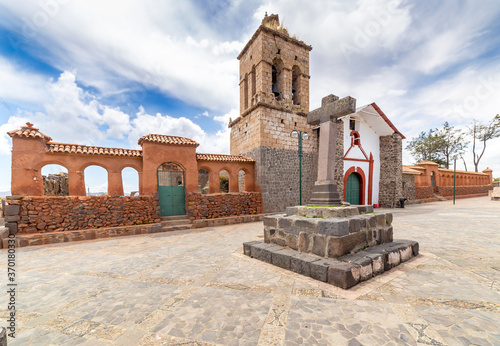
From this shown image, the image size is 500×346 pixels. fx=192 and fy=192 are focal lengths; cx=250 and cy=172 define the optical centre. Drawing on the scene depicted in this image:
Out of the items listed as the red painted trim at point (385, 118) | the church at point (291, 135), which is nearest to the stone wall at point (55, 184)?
the church at point (291, 135)

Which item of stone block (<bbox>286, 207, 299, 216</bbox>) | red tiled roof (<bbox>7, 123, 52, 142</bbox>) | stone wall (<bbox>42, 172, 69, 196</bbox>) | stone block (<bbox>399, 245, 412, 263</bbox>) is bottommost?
stone block (<bbox>399, 245, 412, 263</bbox>)

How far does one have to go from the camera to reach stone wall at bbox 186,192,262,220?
32.0ft

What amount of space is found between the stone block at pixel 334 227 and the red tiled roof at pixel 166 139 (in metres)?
7.84

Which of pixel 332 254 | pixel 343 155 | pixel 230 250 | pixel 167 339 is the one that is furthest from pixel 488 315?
pixel 343 155

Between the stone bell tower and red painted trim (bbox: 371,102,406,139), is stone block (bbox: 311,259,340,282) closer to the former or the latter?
the stone bell tower

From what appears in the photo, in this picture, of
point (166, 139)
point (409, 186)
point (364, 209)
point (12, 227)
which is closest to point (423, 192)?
point (409, 186)

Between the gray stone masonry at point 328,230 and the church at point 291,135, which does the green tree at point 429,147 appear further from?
the gray stone masonry at point 328,230

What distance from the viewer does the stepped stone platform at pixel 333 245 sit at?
135 inches

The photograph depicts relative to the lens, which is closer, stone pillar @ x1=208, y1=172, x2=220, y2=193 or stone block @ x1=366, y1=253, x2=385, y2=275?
stone block @ x1=366, y1=253, x2=385, y2=275

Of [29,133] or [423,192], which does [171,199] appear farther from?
[423,192]

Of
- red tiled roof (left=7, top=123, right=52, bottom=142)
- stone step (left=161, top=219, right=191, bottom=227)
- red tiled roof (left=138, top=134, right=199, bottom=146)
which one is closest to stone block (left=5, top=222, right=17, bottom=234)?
red tiled roof (left=7, top=123, right=52, bottom=142)

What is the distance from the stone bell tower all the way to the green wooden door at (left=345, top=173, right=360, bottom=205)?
3374mm

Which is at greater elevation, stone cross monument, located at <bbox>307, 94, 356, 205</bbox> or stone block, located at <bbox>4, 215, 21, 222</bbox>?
stone cross monument, located at <bbox>307, 94, 356, 205</bbox>

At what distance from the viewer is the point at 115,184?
8609 mm
